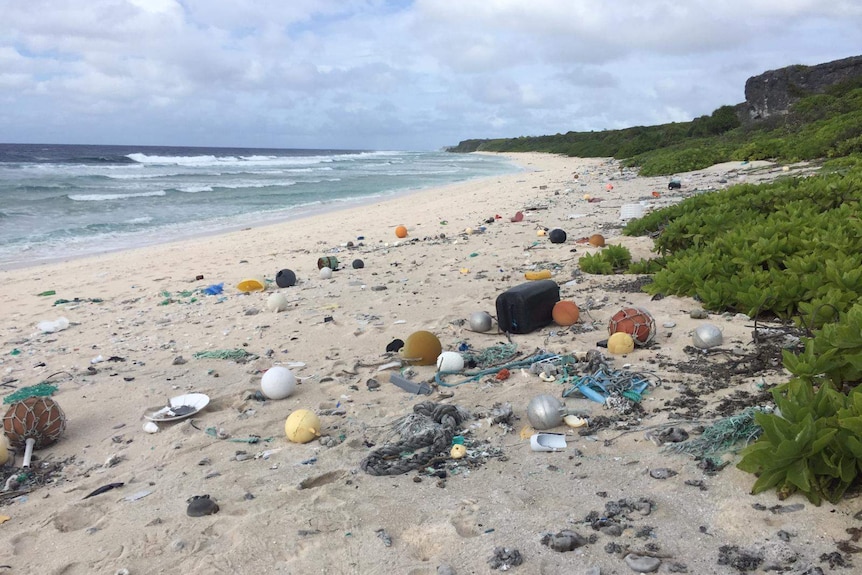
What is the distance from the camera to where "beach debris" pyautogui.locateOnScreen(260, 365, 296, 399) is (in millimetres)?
3840

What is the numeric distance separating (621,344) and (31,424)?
3610mm

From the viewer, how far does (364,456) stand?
301 centimetres

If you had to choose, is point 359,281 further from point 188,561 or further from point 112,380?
point 188,561

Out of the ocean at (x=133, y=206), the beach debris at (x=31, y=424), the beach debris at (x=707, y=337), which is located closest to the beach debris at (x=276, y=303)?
the beach debris at (x=31, y=424)

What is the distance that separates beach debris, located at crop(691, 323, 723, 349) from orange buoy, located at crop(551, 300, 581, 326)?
1020mm

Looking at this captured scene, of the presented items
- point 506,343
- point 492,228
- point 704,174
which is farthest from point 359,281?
point 704,174

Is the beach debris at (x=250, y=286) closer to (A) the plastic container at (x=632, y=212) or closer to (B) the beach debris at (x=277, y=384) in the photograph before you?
(B) the beach debris at (x=277, y=384)

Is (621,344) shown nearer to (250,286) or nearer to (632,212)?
(250,286)

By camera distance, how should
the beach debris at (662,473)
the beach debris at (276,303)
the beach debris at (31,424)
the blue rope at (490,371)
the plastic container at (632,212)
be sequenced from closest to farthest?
the beach debris at (662,473)
the beach debris at (31,424)
the blue rope at (490,371)
the beach debris at (276,303)
the plastic container at (632,212)

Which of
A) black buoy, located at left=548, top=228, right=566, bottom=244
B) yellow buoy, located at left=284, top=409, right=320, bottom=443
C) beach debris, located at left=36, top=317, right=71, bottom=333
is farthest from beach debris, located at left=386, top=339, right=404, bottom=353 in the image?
black buoy, located at left=548, top=228, right=566, bottom=244

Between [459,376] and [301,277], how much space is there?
421 cm

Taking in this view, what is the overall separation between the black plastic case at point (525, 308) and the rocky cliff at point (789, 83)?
28.1 meters

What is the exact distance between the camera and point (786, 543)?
6.51 ft

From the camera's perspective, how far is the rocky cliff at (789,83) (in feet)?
91.1
